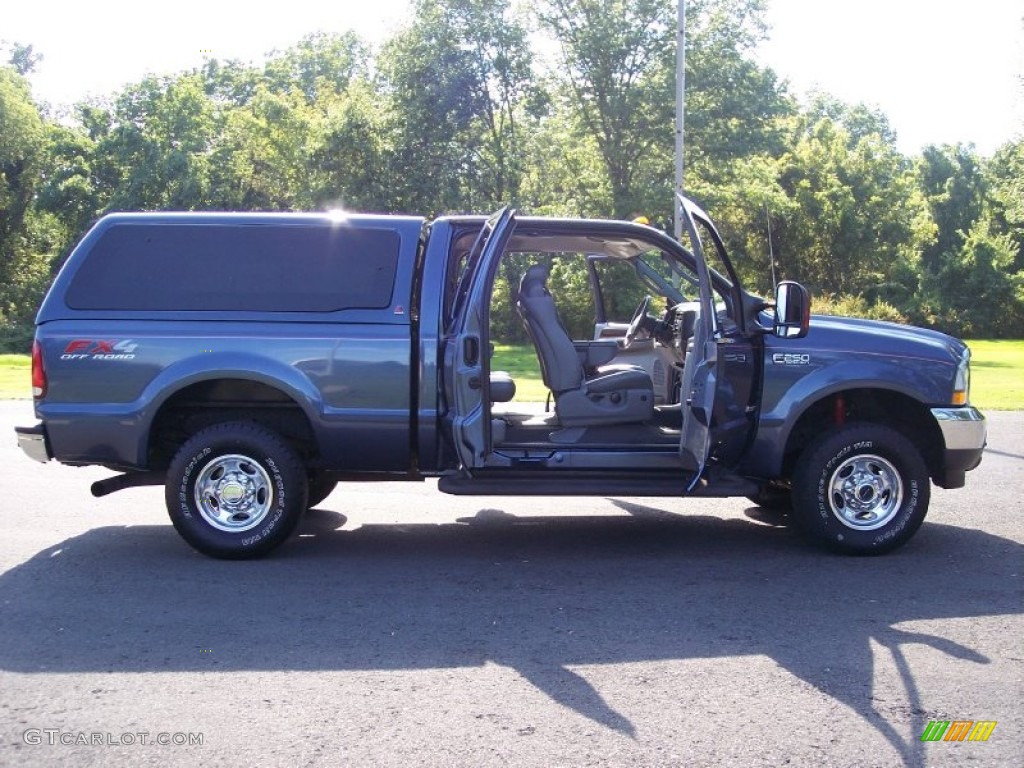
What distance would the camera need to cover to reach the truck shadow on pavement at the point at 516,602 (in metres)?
5.18

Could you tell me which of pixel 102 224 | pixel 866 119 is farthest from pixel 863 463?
pixel 866 119

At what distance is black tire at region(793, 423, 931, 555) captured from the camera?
7.10 metres

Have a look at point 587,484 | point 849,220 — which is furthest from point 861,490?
point 849,220

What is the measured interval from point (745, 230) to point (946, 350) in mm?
32941

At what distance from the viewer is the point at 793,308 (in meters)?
6.84

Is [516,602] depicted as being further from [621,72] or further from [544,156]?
[544,156]

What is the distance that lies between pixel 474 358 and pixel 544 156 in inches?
1267

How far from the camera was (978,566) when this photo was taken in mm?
6926

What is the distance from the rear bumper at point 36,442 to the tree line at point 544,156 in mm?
28279

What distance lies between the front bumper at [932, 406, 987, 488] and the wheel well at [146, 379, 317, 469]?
157 inches

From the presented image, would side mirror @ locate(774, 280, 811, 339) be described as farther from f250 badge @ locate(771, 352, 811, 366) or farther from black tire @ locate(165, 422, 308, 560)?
black tire @ locate(165, 422, 308, 560)

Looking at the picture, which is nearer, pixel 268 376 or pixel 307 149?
pixel 268 376

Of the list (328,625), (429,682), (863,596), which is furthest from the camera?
(863,596)

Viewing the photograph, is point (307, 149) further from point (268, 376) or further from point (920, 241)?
point (268, 376)
